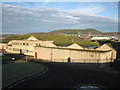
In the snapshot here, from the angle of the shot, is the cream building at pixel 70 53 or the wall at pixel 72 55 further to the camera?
the cream building at pixel 70 53

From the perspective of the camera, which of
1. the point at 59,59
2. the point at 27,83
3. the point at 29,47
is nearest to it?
the point at 27,83

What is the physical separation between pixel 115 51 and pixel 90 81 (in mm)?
16939

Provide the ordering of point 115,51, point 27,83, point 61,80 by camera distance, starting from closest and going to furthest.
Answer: point 27,83, point 61,80, point 115,51

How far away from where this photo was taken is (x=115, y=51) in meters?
32.9

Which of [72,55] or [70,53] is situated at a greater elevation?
[70,53]

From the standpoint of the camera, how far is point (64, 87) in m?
18.6

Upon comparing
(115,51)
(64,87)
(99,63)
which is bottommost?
(64,87)

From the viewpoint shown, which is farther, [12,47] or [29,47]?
[12,47]

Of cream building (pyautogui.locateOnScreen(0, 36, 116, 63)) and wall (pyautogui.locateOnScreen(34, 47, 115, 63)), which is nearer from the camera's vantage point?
wall (pyautogui.locateOnScreen(34, 47, 115, 63))

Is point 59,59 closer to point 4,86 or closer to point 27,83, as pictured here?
point 27,83

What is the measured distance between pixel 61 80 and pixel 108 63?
16653mm

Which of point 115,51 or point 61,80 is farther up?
point 115,51

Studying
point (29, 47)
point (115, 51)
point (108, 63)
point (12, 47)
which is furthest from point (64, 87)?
point (12, 47)

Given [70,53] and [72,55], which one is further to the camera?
[70,53]
